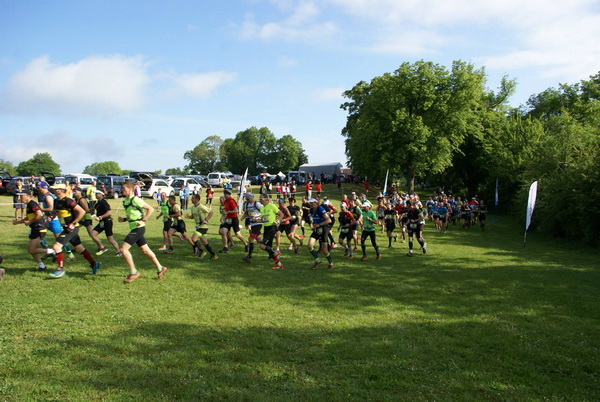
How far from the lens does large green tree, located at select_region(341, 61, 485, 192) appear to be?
127ft

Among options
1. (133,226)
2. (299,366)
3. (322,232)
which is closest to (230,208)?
(322,232)

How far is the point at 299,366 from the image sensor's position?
195 inches

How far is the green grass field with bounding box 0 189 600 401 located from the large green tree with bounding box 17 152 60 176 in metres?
130

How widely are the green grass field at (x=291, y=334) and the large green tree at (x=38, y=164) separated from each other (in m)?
130

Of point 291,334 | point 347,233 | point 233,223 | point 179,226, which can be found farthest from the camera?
point 347,233

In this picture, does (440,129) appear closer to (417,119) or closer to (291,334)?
(417,119)

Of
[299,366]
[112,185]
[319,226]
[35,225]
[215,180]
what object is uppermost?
[215,180]

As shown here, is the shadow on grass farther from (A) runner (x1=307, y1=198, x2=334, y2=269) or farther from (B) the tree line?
(B) the tree line

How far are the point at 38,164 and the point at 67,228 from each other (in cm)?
13553

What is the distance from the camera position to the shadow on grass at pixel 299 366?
429 cm

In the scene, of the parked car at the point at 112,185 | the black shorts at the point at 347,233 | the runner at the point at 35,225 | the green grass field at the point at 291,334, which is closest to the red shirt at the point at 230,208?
the green grass field at the point at 291,334

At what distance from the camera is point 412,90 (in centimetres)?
3947

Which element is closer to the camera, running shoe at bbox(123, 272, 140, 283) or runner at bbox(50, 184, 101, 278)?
running shoe at bbox(123, 272, 140, 283)

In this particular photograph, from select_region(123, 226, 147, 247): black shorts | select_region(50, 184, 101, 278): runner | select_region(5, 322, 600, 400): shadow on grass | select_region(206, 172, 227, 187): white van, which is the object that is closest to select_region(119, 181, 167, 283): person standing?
select_region(123, 226, 147, 247): black shorts
